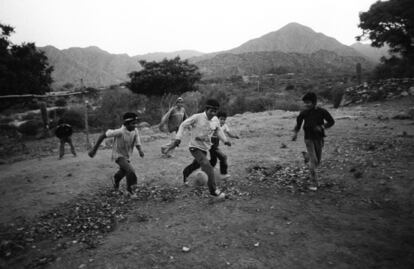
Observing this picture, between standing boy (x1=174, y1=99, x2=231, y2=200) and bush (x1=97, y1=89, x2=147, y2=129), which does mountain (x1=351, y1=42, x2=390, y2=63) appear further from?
standing boy (x1=174, y1=99, x2=231, y2=200)

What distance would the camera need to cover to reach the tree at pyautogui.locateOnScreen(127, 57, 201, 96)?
66.6 ft

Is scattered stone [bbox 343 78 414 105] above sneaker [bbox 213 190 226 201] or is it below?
above

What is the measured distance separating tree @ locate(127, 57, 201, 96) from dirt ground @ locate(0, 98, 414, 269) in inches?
535

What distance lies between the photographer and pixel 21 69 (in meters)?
19.9

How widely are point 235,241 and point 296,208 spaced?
1443 mm

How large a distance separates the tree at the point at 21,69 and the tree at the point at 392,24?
92.3 feet

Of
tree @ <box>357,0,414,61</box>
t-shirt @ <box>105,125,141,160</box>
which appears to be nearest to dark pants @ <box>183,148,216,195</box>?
t-shirt @ <box>105,125,141,160</box>

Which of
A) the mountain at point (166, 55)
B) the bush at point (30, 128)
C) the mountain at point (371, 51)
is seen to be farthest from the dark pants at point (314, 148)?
the mountain at point (166, 55)

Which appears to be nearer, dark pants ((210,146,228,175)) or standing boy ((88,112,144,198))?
standing boy ((88,112,144,198))

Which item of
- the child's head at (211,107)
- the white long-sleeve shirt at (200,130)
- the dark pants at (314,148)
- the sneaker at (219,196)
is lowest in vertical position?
the sneaker at (219,196)

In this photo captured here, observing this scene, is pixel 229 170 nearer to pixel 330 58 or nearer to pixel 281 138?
pixel 281 138

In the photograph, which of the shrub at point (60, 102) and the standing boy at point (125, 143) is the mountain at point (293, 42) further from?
the standing boy at point (125, 143)

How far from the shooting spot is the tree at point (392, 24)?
23.2 meters

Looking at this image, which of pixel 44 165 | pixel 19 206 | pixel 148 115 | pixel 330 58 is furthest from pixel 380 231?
pixel 330 58
